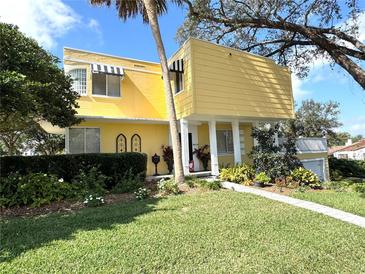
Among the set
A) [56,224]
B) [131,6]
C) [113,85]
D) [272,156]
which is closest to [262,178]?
[272,156]

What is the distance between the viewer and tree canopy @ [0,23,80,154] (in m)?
7.04

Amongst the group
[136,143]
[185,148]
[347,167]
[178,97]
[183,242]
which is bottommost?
[183,242]

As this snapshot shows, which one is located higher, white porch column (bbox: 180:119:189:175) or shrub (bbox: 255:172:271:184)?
white porch column (bbox: 180:119:189:175)

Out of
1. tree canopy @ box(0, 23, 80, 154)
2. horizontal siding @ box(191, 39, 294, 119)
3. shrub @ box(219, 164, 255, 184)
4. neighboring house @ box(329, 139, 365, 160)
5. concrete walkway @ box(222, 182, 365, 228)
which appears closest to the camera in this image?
tree canopy @ box(0, 23, 80, 154)

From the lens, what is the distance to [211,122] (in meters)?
14.1

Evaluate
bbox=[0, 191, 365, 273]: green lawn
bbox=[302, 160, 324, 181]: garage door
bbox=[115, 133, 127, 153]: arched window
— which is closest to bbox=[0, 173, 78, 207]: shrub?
bbox=[0, 191, 365, 273]: green lawn

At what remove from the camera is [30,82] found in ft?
25.3

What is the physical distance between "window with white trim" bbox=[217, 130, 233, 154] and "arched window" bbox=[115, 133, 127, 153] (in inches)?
237

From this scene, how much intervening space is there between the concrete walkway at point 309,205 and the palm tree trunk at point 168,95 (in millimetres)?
2197

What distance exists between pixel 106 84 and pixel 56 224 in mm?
9701

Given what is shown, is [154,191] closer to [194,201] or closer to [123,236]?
[194,201]

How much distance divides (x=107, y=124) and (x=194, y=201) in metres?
8.09

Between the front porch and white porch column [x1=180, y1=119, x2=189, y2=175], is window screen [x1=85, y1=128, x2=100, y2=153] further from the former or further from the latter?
the front porch

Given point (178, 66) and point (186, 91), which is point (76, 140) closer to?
point (186, 91)
